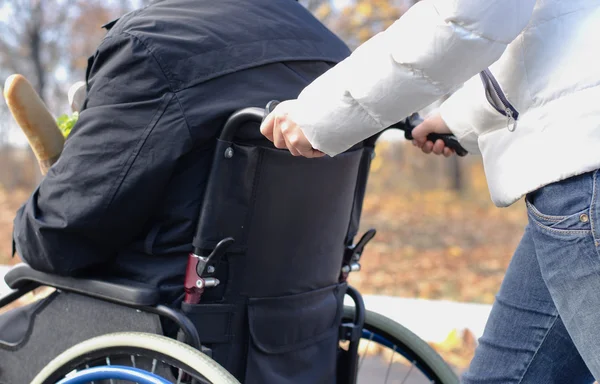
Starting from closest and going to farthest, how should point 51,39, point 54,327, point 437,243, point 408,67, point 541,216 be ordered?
1. point 408,67
2. point 541,216
3. point 54,327
4. point 437,243
5. point 51,39

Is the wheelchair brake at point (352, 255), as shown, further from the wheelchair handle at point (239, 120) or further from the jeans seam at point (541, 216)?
the jeans seam at point (541, 216)

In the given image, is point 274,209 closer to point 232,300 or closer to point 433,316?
point 232,300

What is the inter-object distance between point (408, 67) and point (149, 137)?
2.36 ft

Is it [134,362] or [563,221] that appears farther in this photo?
[134,362]

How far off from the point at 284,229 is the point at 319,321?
1.16 ft

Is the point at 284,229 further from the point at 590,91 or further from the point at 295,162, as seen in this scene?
the point at 590,91

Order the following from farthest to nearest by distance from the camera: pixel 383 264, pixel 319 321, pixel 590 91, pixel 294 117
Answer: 1. pixel 383 264
2. pixel 319 321
3. pixel 294 117
4. pixel 590 91

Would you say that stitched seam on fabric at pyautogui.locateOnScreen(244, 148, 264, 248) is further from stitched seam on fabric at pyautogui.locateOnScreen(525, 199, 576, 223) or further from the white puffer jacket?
stitched seam on fabric at pyautogui.locateOnScreen(525, 199, 576, 223)

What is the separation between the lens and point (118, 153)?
1.87m

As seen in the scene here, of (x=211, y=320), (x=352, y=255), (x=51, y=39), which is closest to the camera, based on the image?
(x=211, y=320)

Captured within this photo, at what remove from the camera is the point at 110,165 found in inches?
73.7

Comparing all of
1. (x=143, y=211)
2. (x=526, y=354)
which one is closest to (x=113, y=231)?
(x=143, y=211)

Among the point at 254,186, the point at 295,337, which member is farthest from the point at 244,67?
the point at 295,337

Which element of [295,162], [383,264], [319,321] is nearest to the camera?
[295,162]
